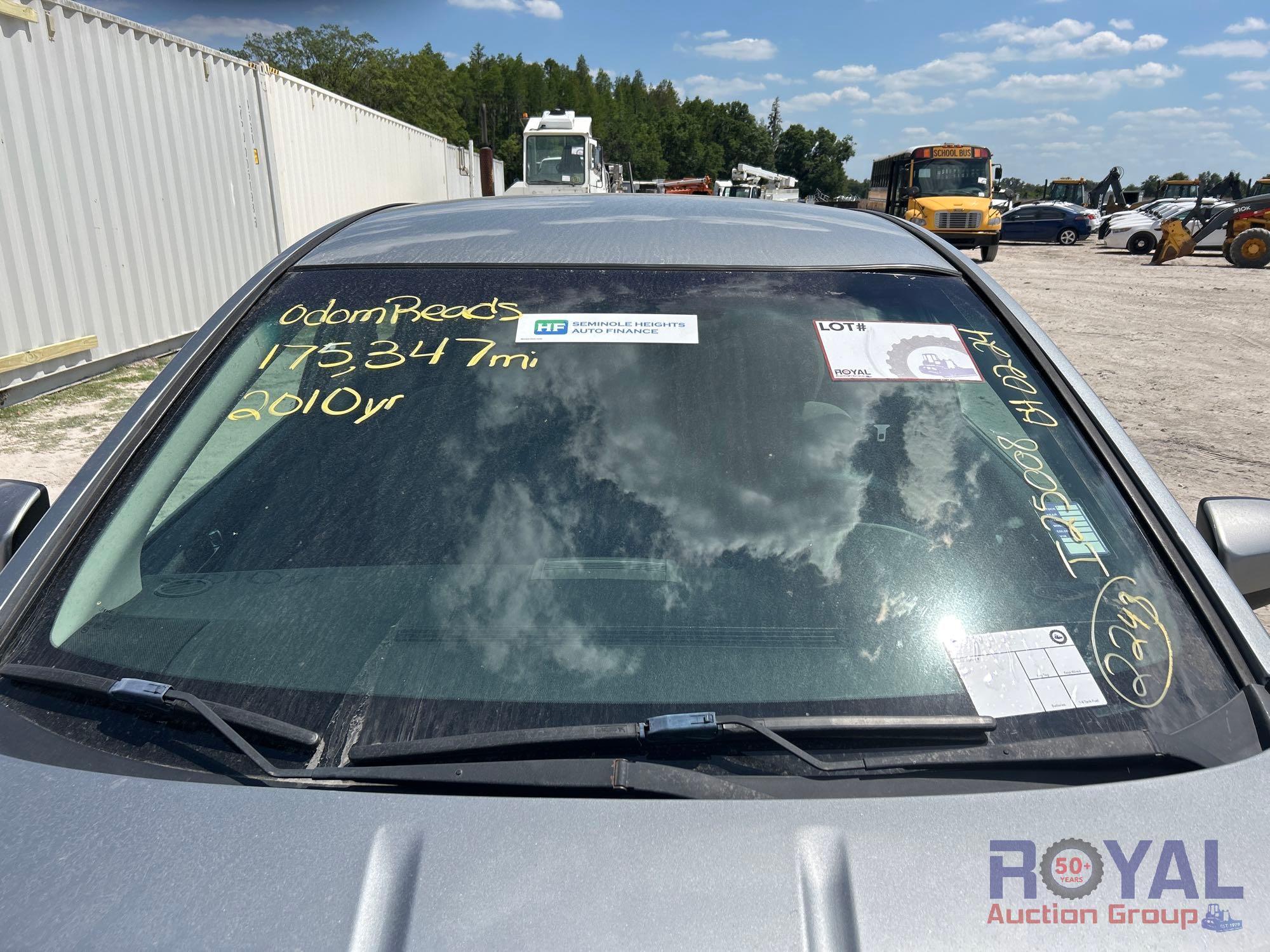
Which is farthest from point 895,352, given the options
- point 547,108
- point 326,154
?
point 547,108

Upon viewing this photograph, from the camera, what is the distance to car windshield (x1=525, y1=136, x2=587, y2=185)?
19.3 meters

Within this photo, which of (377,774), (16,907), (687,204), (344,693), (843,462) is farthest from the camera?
(687,204)

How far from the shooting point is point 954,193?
2678cm

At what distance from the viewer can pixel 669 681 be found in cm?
129

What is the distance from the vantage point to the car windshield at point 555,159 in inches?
760

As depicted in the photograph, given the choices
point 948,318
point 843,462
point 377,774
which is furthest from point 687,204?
point 377,774

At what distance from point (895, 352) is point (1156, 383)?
9.97 meters

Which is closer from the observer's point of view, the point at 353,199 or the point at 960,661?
the point at 960,661

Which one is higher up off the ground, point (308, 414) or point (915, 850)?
point (308, 414)

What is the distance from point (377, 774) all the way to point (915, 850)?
66cm

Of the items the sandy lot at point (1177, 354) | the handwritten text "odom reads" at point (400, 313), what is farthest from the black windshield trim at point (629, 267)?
the sandy lot at point (1177, 354)

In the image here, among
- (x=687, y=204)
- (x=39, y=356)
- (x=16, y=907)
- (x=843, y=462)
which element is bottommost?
(x=39, y=356)

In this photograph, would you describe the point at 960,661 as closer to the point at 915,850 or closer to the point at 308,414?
the point at 915,850

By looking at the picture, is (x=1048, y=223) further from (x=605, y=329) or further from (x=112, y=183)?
(x=605, y=329)
